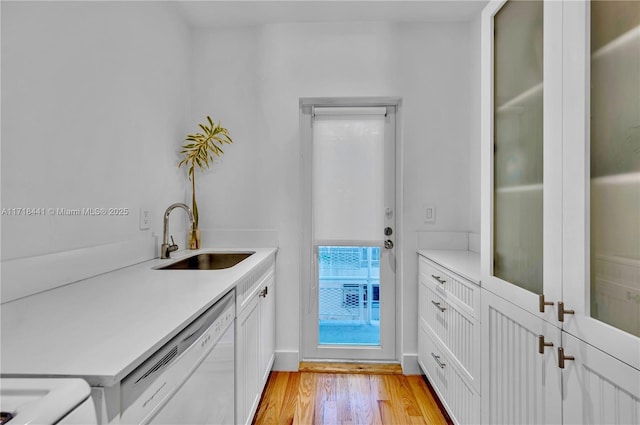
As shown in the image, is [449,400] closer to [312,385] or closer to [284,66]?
[312,385]

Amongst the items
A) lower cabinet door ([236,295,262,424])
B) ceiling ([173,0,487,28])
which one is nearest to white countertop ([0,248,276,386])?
lower cabinet door ([236,295,262,424])

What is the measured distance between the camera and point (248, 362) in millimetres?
1615

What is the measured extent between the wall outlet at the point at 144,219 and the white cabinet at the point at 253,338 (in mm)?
710

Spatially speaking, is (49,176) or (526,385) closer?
(526,385)

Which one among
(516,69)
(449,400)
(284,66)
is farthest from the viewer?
(284,66)

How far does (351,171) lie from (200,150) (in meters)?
1.14

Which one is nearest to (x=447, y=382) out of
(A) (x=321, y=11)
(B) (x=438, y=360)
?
(B) (x=438, y=360)

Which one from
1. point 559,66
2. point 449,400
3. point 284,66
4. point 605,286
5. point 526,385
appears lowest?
point 449,400

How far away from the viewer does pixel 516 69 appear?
1196mm

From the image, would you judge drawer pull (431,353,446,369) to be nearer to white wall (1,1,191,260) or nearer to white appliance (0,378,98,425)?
white appliance (0,378,98,425)

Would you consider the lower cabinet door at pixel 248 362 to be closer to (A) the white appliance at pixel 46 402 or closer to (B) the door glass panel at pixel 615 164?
(A) the white appliance at pixel 46 402

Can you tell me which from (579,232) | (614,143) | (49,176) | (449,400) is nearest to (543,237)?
(579,232)

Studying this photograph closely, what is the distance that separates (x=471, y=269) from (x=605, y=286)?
0.85 m

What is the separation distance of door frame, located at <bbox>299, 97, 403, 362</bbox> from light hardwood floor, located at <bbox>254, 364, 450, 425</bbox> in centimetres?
22
